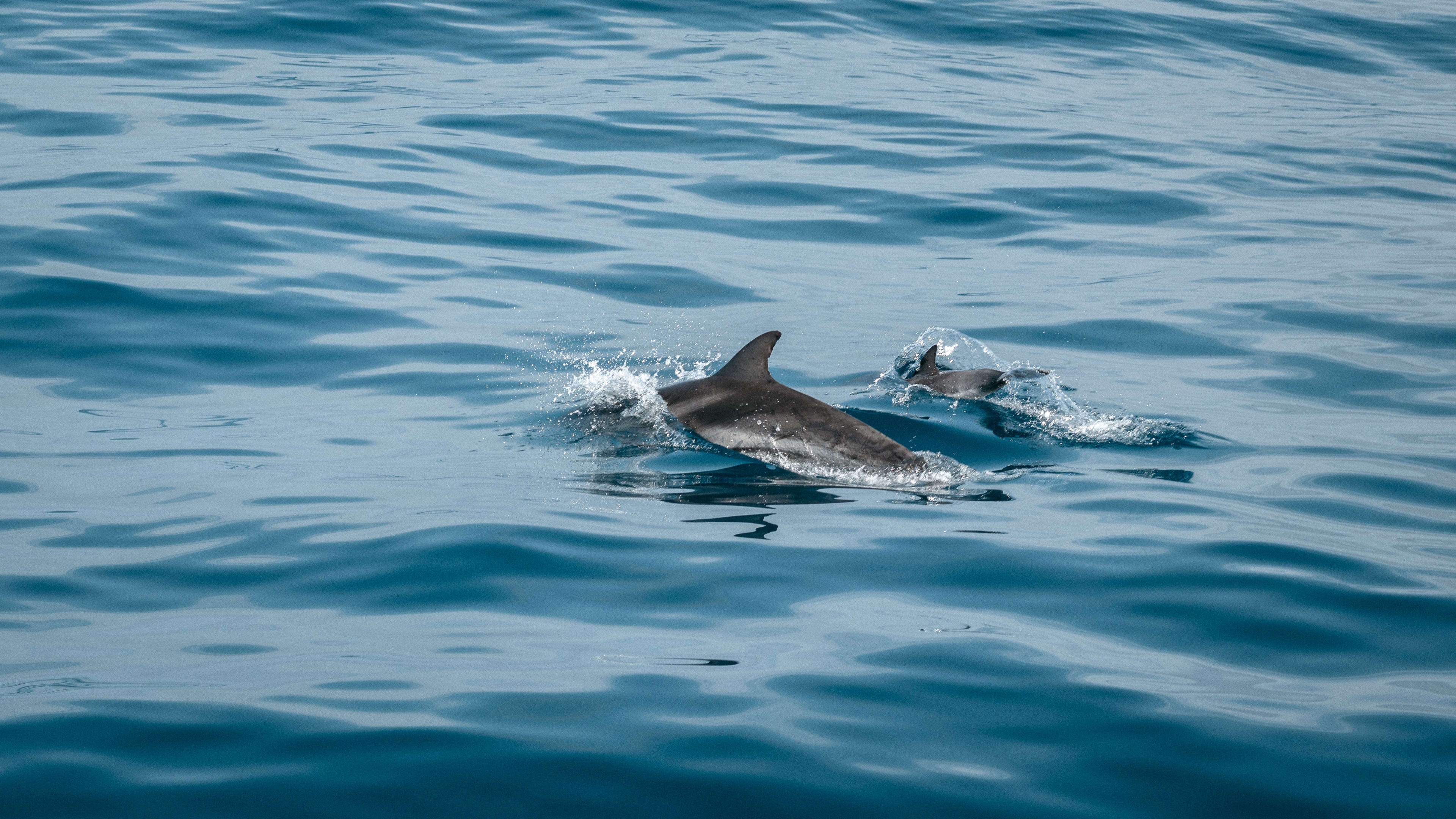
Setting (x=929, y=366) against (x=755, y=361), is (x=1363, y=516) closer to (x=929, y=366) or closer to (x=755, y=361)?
(x=929, y=366)

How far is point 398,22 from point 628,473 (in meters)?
19.3

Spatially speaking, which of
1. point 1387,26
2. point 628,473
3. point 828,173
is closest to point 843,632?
point 628,473

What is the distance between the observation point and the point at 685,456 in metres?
8.31

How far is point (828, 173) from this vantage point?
18.0m

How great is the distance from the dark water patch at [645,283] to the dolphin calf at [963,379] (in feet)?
10.0

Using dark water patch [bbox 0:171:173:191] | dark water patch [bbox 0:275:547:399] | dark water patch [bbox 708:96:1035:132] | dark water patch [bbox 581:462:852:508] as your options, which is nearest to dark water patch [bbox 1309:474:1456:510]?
dark water patch [bbox 581:462:852:508]

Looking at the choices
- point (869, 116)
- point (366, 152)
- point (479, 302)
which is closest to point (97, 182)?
point (366, 152)

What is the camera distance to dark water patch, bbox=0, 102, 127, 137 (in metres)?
16.6

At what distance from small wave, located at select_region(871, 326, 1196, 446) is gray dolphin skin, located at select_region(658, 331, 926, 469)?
1.21 m

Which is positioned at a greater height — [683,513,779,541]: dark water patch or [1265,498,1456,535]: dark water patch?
[1265,498,1456,535]: dark water patch

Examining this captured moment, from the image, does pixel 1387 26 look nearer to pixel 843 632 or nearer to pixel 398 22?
pixel 398 22

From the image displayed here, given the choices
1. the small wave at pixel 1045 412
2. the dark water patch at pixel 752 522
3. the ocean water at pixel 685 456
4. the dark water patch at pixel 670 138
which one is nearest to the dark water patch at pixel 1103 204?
the ocean water at pixel 685 456

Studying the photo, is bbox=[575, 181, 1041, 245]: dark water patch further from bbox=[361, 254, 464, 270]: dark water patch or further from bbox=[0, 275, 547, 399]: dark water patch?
bbox=[0, 275, 547, 399]: dark water patch

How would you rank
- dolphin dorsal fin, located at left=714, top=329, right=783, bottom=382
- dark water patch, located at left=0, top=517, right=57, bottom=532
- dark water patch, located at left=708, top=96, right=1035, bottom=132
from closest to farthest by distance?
dark water patch, located at left=0, top=517, right=57, bottom=532, dolphin dorsal fin, located at left=714, top=329, right=783, bottom=382, dark water patch, located at left=708, top=96, right=1035, bottom=132
